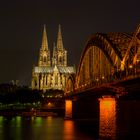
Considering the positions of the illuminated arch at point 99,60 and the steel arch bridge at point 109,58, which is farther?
the illuminated arch at point 99,60

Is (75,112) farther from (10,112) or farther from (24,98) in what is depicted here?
(24,98)

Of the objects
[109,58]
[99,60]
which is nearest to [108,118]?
[109,58]

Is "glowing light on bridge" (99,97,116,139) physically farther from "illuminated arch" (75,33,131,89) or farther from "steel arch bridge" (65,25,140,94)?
"illuminated arch" (75,33,131,89)

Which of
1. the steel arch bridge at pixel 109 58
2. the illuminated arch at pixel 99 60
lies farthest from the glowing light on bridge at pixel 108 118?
the illuminated arch at pixel 99 60

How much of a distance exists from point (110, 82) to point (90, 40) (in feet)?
99.8

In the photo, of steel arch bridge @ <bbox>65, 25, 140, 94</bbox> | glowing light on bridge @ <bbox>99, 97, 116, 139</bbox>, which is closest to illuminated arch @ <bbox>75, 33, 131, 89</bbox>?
steel arch bridge @ <bbox>65, 25, 140, 94</bbox>

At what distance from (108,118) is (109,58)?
13315mm

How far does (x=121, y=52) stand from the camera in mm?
59250

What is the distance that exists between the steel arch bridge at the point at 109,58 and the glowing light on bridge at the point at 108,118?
241 centimetres

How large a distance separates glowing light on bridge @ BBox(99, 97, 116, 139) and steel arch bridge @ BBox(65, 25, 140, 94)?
2.41 metres

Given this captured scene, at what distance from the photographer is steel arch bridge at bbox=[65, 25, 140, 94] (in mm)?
46969

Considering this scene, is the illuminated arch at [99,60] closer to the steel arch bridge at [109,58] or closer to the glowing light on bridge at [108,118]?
the steel arch bridge at [109,58]

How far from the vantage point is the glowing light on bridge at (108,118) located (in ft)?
156

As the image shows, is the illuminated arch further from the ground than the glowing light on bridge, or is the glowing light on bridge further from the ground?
the illuminated arch
